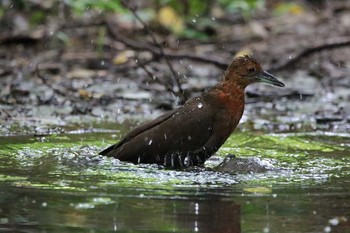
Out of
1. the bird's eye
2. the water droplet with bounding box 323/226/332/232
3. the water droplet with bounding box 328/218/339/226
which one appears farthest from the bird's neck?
the water droplet with bounding box 323/226/332/232

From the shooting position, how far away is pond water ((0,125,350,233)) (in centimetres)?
422

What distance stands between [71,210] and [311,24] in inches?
398

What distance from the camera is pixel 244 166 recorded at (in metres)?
6.01

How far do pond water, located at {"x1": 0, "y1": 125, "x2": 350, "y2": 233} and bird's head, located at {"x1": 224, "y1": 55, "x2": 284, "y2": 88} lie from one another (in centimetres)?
55

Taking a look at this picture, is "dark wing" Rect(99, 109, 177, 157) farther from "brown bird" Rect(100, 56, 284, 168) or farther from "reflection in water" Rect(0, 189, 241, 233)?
"reflection in water" Rect(0, 189, 241, 233)

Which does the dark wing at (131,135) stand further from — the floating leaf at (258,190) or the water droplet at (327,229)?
the water droplet at (327,229)

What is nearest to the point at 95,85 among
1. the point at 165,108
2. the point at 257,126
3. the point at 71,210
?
the point at 165,108

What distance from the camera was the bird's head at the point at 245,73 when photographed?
6.82 m

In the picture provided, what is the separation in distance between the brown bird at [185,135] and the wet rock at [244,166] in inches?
11.0

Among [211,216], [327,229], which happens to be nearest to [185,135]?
[211,216]

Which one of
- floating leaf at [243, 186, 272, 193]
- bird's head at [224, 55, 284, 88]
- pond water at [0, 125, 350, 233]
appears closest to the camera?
pond water at [0, 125, 350, 233]

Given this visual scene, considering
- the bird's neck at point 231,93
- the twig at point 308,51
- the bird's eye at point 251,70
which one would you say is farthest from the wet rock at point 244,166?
the twig at point 308,51

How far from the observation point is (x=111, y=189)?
5.11 metres

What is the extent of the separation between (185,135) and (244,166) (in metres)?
0.61
